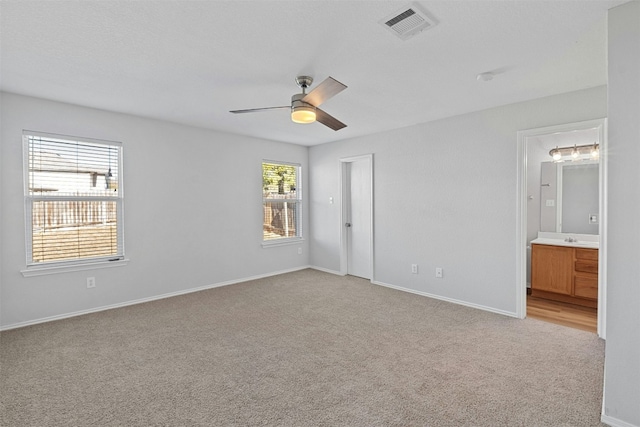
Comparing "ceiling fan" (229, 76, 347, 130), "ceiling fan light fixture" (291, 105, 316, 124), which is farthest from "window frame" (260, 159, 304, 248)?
"ceiling fan light fixture" (291, 105, 316, 124)

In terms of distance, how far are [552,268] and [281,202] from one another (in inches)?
168

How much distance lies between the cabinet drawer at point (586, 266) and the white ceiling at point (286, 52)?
7.17 feet

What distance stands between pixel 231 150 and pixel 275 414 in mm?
4031

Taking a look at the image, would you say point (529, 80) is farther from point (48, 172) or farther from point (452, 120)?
point (48, 172)

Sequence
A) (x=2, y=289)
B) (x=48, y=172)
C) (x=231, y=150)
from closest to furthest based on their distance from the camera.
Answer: (x=2, y=289) → (x=48, y=172) → (x=231, y=150)

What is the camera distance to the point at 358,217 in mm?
5652

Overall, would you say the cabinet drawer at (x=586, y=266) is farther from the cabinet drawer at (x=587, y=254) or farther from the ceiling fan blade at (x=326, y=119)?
the ceiling fan blade at (x=326, y=119)

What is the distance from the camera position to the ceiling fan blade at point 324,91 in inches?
90.3

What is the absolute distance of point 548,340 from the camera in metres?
3.02

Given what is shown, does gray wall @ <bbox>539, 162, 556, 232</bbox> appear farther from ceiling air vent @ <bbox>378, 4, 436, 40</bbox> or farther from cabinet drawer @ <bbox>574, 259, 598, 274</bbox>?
ceiling air vent @ <bbox>378, 4, 436, 40</bbox>

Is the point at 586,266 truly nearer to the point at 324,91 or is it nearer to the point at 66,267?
the point at 324,91

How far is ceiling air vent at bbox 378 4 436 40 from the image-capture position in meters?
1.90

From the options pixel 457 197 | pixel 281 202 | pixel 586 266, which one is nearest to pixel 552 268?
pixel 586 266

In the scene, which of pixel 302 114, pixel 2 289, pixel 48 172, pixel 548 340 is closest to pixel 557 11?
pixel 302 114
